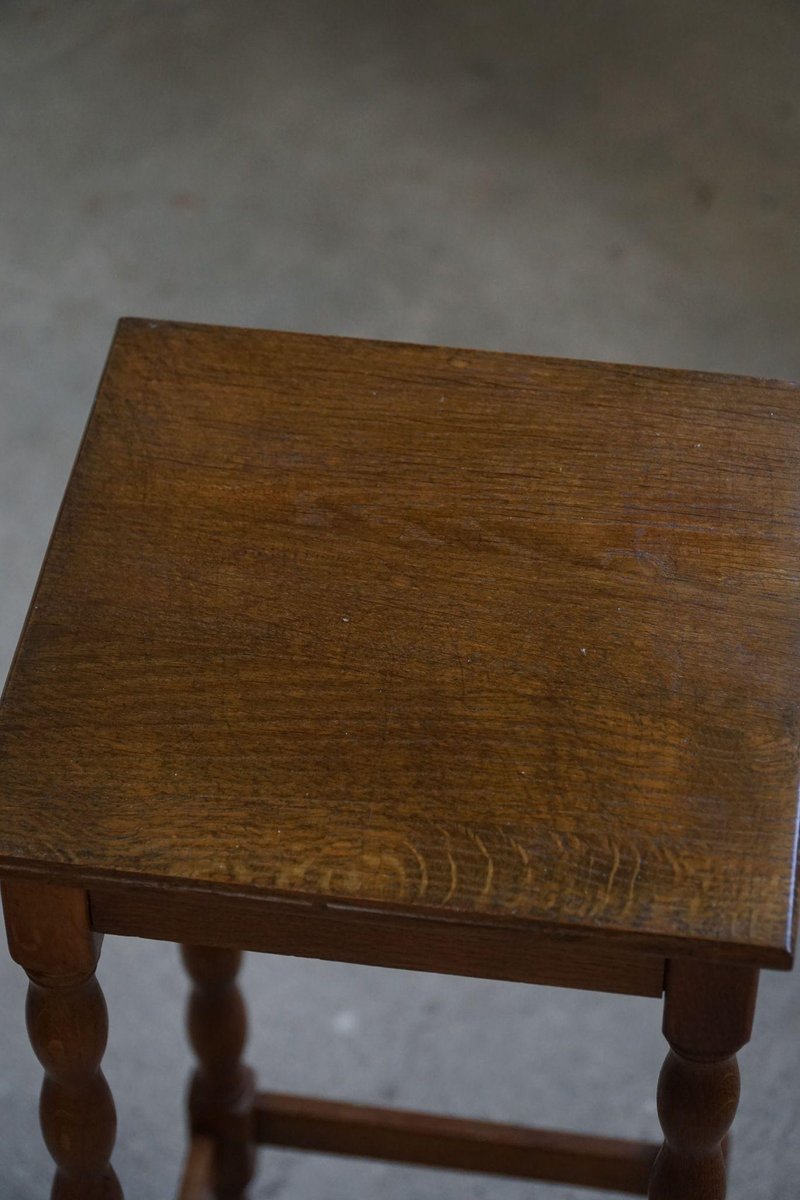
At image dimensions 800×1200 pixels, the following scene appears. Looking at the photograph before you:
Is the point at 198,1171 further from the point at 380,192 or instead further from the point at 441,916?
the point at 380,192

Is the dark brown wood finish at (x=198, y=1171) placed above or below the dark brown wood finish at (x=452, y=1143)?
below

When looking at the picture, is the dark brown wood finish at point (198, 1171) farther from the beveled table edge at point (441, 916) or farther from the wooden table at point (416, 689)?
the beveled table edge at point (441, 916)

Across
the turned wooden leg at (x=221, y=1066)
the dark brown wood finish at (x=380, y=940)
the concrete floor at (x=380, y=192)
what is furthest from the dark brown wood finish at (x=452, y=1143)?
the dark brown wood finish at (x=380, y=940)

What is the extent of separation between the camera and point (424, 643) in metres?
1.01

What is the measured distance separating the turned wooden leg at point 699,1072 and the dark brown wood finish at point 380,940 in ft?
0.08

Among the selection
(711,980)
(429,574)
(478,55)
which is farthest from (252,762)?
(478,55)

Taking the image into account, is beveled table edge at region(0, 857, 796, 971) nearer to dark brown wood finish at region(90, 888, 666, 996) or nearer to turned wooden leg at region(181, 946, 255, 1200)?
dark brown wood finish at region(90, 888, 666, 996)

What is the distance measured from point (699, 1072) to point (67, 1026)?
374 mm

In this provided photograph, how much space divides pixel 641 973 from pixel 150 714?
31 cm

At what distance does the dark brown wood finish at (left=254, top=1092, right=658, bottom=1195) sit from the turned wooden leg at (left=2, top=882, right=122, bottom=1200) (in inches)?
14.2

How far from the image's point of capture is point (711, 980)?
938 millimetres

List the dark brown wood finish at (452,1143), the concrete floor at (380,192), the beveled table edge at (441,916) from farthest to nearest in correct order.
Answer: the concrete floor at (380,192) → the dark brown wood finish at (452,1143) → the beveled table edge at (441,916)

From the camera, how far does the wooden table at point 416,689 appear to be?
91 centimetres

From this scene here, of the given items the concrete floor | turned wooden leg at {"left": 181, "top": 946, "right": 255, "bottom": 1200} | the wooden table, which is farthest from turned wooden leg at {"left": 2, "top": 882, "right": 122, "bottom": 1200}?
the concrete floor
